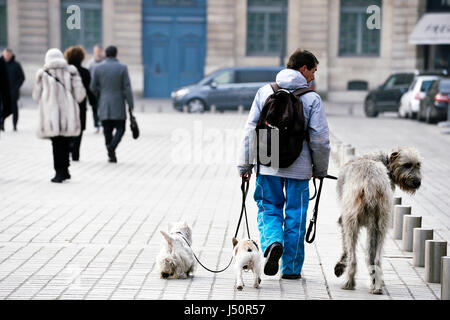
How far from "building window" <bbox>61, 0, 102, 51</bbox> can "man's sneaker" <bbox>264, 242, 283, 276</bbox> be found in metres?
30.2

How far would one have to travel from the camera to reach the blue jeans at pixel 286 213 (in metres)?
6.65

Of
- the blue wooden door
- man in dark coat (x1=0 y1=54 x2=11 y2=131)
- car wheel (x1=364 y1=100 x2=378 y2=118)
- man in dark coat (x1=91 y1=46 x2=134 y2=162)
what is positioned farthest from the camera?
the blue wooden door

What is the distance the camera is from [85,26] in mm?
35781

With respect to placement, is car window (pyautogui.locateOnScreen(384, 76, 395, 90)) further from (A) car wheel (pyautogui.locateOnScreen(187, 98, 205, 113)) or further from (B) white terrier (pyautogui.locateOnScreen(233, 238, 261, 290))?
(B) white terrier (pyautogui.locateOnScreen(233, 238, 261, 290))

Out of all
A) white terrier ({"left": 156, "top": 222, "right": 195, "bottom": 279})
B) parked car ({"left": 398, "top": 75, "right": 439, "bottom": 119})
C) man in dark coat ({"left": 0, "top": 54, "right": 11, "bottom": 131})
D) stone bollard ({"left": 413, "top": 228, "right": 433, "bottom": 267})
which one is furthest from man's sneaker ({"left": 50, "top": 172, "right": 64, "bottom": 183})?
parked car ({"left": 398, "top": 75, "right": 439, "bottom": 119})

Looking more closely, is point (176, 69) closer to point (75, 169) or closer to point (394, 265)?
point (75, 169)

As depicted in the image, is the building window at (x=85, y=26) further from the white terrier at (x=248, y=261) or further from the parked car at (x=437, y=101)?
the white terrier at (x=248, y=261)

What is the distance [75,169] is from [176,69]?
76.2 ft

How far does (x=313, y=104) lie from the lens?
6578mm

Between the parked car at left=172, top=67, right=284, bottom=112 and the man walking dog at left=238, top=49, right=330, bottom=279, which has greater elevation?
the man walking dog at left=238, top=49, right=330, bottom=279

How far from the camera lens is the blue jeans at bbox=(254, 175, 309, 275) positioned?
21.8ft

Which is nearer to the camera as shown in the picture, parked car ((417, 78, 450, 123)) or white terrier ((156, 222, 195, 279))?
white terrier ((156, 222, 195, 279))
